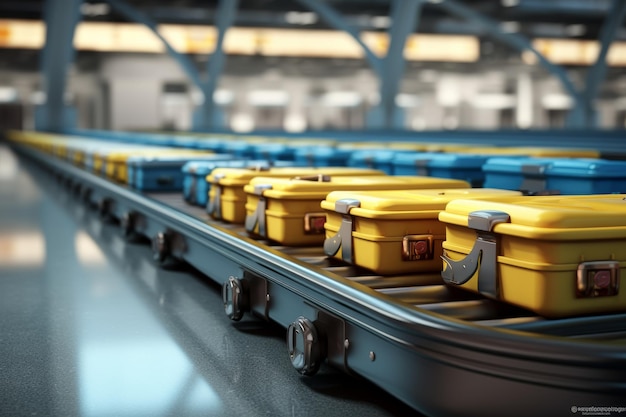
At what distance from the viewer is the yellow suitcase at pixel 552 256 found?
2299 mm

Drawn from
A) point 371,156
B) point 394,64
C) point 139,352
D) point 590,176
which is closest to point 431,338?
point 139,352

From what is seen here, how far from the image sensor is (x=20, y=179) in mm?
14102

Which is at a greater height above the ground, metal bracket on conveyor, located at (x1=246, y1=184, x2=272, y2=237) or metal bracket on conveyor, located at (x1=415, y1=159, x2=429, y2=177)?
metal bracket on conveyor, located at (x1=415, y1=159, x2=429, y2=177)

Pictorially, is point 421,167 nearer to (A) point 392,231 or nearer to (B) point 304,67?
(A) point 392,231

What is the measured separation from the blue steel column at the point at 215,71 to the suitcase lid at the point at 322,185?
18.6 meters

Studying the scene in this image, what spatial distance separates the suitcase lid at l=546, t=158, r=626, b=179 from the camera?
12.5 feet

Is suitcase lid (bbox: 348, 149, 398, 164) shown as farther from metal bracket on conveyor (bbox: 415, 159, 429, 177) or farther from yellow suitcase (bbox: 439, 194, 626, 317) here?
yellow suitcase (bbox: 439, 194, 626, 317)

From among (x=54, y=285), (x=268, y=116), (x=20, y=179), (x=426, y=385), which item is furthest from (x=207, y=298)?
(x=268, y=116)

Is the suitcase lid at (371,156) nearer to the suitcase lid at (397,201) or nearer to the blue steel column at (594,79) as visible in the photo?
the suitcase lid at (397,201)

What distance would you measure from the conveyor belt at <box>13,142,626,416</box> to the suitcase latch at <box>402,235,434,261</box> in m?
0.09

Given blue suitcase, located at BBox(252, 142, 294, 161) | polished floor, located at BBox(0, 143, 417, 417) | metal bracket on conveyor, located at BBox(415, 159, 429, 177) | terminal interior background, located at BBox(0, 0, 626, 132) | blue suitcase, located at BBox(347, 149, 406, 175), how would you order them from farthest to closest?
1. terminal interior background, located at BBox(0, 0, 626, 132)
2. blue suitcase, located at BBox(252, 142, 294, 161)
3. blue suitcase, located at BBox(347, 149, 406, 175)
4. metal bracket on conveyor, located at BBox(415, 159, 429, 177)
5. polished floor, located at BBox(0, 143, 417, 417)

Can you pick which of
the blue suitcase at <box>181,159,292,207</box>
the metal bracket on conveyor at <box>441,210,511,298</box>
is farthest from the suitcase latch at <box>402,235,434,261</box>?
the blue suitcase at <box>181,159,292,207</box>

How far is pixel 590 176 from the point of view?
3844mm

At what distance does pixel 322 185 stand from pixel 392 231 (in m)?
0.83
